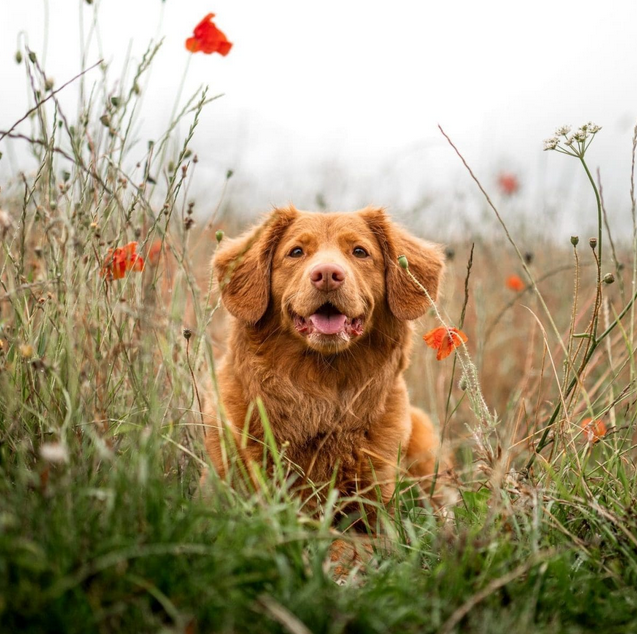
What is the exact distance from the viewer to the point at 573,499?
2166 mm

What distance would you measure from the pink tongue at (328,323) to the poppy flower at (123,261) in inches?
31.2

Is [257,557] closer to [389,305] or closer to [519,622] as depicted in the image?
[519,622]

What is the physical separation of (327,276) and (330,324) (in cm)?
25

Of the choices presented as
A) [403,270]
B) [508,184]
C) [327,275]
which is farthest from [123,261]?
[508,184]

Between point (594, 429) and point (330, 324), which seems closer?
point (594, 429)

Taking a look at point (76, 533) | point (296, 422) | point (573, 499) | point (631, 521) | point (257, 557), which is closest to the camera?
point (76, 533)

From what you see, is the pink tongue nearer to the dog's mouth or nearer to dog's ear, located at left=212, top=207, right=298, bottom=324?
the dog's mouth

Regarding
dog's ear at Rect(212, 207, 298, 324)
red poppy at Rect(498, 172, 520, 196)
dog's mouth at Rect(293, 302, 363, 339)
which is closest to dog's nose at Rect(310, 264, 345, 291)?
dog's mouth at Rect(293, 302, 363, 339)

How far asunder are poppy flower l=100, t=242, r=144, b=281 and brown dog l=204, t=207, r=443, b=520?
1.67 feet

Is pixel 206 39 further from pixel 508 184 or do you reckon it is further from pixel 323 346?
pixel 508 184

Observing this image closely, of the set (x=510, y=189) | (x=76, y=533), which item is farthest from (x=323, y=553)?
(x=510, y=189)

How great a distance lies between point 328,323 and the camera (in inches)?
113

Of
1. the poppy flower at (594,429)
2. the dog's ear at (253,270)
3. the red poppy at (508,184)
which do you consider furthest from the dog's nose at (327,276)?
the red poppy at (508,184)

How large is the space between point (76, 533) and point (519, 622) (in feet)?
3.39
